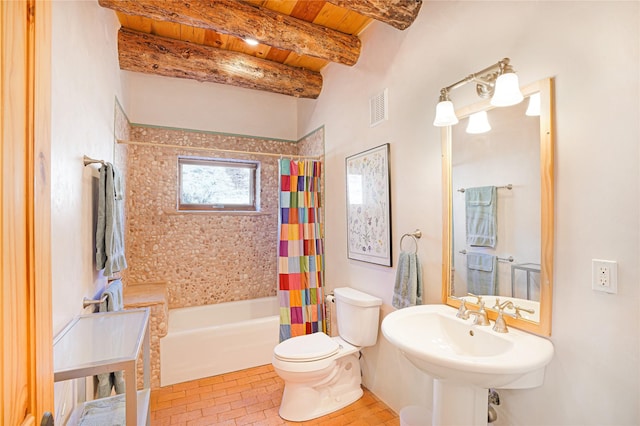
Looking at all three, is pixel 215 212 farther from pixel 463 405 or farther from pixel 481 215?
pixel 463 405

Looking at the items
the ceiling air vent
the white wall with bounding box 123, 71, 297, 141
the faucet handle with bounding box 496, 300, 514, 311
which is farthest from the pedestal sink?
the white wall with bounding box 123, 71, 297, 141

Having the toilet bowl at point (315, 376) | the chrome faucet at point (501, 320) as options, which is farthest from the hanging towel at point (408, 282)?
the toilet bowl at point (315, 376)

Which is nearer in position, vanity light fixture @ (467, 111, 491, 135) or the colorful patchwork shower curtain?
vanity light fixture @ (467, 111, 491, 135)

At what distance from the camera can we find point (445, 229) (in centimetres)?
167

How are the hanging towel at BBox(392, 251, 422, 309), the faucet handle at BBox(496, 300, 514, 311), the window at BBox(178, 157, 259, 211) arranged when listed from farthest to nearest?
the window at BBox(178, 157, 259, 211), the hanging towel at BBox(392, 251, 422, 309), the faucet handle at BBox(496, 300, 514, 311)

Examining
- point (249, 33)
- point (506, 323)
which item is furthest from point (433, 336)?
point (249, 33)

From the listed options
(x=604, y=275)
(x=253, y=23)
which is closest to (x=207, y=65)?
(x=253, y=23)

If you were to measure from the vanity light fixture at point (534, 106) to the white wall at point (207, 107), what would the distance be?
9.05 ft

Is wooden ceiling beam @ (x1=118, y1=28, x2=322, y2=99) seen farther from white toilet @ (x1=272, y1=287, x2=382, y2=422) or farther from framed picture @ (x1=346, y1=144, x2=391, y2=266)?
white toilet @ (x1=272, y1=287, x2=382, y2=422)

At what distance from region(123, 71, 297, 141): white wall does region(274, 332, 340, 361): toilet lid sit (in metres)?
2.38

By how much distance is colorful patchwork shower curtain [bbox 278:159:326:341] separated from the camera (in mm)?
2732
